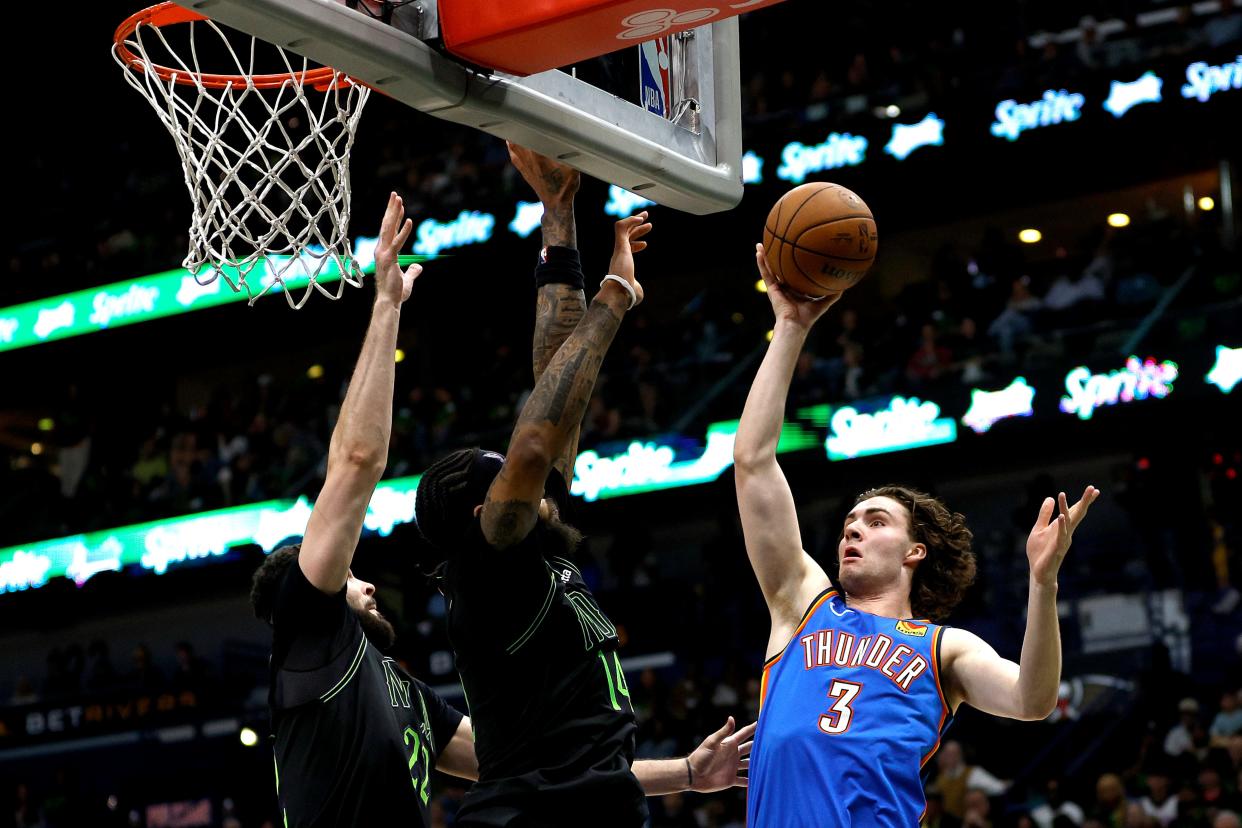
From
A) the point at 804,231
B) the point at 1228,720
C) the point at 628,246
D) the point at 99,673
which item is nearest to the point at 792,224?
the point at 804,231

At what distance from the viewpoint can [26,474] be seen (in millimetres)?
19156

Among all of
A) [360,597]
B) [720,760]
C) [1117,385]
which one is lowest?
[720,760]

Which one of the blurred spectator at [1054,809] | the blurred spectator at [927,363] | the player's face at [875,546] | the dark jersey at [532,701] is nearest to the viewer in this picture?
the dark jersey at [532,701]

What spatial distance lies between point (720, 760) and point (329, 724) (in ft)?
3.41

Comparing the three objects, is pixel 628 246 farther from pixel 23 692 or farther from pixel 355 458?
pixel 23 692

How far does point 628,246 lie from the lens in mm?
4109

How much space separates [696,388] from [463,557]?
11.2m

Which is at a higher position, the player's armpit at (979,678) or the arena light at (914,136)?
the arena light at (914,136)

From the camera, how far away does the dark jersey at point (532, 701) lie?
3637 mm

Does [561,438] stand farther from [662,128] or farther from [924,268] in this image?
[924,268]

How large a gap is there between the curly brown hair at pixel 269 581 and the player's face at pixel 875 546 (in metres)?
1.42

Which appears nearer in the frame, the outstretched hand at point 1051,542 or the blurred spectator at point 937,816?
the outstretched hand at point 1051,542

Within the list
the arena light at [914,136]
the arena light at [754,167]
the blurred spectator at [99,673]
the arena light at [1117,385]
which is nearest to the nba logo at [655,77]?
the arena light at [1117,385]

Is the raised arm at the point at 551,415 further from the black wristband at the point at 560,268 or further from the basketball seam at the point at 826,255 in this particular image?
the basketball seam at the point at 826,255
